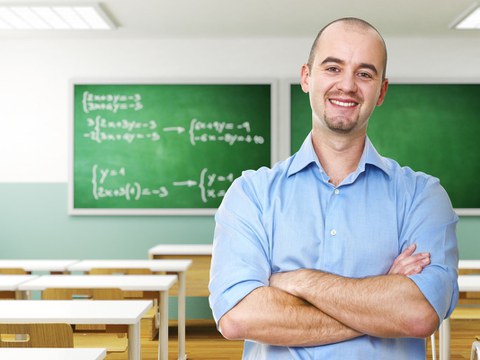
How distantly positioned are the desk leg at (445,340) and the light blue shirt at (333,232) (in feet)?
7.89

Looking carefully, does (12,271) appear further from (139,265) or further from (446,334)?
(446,334)

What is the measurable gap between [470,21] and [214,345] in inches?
138

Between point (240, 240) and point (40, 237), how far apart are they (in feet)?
17.7

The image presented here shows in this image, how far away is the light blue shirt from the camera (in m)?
1.54

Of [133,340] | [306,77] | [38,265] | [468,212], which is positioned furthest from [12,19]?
[306,77]

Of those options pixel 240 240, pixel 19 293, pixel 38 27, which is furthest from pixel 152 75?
pixel 240 240

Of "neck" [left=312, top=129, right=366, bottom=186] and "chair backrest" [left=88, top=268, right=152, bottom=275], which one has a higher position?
"neck" [left=312, top=129, right=366, bottom=186]

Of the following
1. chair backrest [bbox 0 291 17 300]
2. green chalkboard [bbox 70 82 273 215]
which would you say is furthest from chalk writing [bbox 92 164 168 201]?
Result: chair backrest [bbox 0 291 17 300]

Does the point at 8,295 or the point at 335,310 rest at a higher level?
the point at 335,310

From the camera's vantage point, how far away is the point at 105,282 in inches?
156

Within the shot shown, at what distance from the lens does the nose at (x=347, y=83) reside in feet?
5.09

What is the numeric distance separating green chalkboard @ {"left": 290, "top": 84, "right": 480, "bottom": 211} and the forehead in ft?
16.2

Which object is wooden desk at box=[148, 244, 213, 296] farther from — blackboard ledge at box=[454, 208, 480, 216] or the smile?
the smile

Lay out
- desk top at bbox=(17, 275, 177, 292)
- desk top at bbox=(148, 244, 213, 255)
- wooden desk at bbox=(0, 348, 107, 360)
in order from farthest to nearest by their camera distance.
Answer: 1. desk top at bbox=(148, 244, 213, 255)
2. desk top at bbox=(17, 275, 177, 292)
3. wooden desk at bbox=(0, 348, 107, 360)
